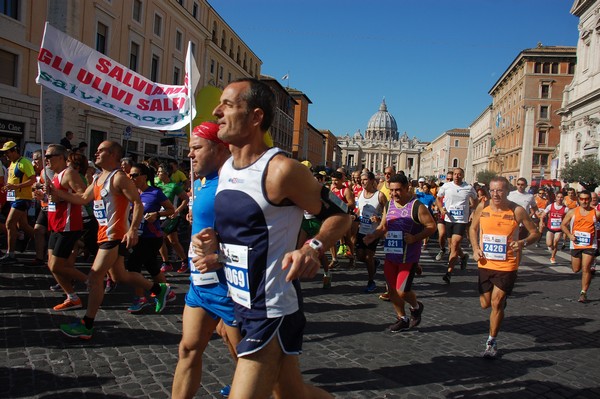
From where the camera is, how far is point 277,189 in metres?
2.20

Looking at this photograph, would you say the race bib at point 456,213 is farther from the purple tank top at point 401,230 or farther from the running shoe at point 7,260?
the running shoe at point 7,260

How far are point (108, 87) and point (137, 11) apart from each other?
82.1 ft

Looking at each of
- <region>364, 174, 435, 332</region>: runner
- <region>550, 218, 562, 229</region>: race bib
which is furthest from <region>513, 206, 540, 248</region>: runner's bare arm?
<region>550, 218, 562, 229</region>: race bib

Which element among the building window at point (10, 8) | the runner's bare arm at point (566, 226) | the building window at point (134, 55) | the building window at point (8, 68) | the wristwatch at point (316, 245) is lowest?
the runner's bare arm at point (566, 226)

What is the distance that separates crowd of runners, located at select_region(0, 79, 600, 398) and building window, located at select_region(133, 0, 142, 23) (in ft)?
70.2

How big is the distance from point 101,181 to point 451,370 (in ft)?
12.8

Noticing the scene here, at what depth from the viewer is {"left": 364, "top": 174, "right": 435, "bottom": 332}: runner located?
5.55m

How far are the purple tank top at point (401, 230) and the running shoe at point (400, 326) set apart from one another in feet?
2.23

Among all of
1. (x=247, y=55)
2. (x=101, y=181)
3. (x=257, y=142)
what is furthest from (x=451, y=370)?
(x=247, y=55)

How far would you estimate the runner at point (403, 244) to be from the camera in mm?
5548

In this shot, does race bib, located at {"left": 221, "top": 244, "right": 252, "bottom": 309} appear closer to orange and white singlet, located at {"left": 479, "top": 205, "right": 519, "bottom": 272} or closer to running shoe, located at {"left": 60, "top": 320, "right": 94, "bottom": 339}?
running shoe, located at {"left": 60, "top": 320, "right": 94, "bottom": 339}

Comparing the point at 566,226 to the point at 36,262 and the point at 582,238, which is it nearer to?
the point at 582,238

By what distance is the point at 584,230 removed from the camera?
8133 millimetres

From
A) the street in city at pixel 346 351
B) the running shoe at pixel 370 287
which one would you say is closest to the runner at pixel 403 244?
the street in city at pixel 346 351
